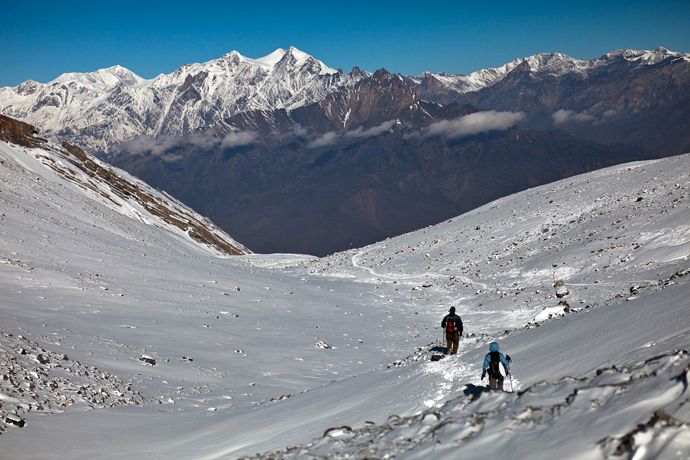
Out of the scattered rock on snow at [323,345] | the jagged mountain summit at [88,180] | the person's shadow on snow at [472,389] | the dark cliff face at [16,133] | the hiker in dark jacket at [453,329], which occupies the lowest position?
the scattered rock on snow at [323,345]

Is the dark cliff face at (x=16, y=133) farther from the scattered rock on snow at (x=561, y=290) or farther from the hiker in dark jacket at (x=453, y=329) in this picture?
the scattered rock on snow at (x=561, y=290)

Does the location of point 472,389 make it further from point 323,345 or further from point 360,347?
point 323,345

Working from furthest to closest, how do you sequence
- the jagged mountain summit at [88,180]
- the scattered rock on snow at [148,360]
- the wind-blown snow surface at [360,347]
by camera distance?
the jagged mountain summit at [88,180] → the scattered rock on snow at [148,360] → the wind-blown snow surface at [360,347]

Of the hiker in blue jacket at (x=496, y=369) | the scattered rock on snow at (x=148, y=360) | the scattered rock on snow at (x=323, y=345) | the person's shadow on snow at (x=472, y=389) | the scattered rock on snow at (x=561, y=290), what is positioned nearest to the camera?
the hiker in blue jacket at (x=496, y=369)

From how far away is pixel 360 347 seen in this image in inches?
856

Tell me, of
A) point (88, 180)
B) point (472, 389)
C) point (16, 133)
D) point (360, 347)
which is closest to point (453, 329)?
point (472, 389)

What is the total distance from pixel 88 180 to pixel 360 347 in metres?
89.8

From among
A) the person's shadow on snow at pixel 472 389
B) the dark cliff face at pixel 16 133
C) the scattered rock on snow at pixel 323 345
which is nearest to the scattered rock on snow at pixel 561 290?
the scattered rock on snow at pixel 323 345

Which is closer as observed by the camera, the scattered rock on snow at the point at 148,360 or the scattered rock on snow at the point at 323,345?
the scattered rock on snow at the point at 148,360

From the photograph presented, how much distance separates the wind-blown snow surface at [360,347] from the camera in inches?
272

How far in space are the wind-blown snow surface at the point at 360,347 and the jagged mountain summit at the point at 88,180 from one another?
1533 inches

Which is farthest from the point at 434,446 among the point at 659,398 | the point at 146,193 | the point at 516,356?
the point at 146,193

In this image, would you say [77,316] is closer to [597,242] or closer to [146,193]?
[597,242]

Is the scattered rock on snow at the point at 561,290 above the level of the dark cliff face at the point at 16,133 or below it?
below
